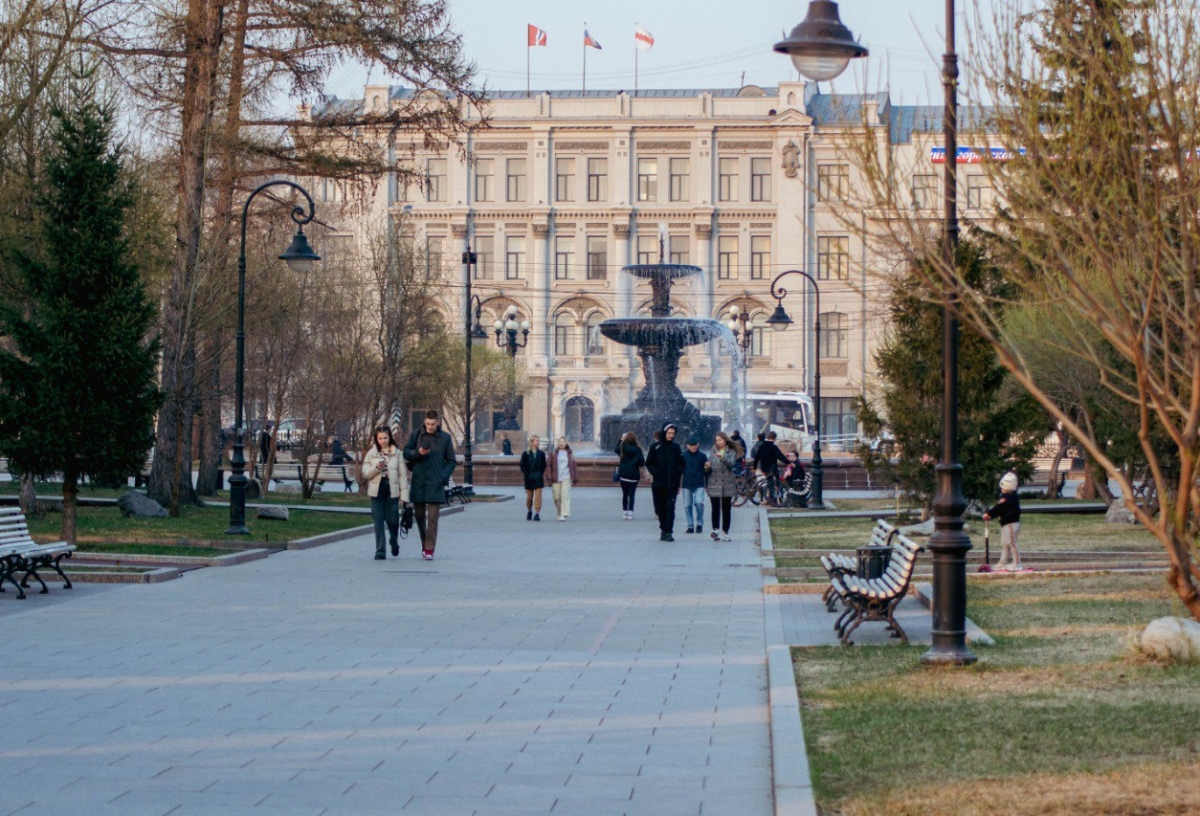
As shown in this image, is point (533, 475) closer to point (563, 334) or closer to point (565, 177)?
point (563, 334)

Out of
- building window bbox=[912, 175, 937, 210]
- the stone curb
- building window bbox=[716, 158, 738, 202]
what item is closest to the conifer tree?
the stone curb

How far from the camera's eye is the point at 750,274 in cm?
7819

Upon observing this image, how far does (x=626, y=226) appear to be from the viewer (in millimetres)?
78438

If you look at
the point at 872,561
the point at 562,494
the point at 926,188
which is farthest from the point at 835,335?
the point at 926,188

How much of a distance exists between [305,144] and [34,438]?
10458 mm

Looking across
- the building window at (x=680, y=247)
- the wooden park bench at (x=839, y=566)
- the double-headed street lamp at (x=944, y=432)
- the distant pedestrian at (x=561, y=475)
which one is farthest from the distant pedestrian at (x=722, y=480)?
the building window at (x=680, y=247)

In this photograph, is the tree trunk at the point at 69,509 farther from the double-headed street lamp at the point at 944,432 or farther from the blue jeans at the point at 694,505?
the double-headed street lamp at the point at 944,432

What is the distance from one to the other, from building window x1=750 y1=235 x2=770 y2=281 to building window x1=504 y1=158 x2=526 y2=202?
11.2 metres

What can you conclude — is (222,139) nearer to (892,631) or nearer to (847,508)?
(847,508)

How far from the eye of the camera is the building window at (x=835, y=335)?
77.6 metres

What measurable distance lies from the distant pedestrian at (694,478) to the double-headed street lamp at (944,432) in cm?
1422

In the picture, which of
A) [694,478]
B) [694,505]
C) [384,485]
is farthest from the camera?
[694,505]

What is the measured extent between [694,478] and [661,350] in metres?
17.0

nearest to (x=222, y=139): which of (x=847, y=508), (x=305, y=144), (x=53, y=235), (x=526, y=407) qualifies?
(x=305, y=144)
